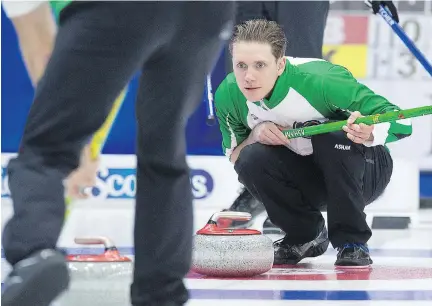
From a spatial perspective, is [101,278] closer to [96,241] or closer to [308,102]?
[96,241]

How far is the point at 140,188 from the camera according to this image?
1.71 meters

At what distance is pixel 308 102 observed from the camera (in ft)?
9.39

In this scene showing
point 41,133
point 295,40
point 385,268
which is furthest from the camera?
point 295,40

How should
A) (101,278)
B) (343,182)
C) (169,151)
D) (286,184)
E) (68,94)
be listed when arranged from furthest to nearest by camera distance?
(286,184) → (343,182) → (101,278) → (169,151) → (68,94)

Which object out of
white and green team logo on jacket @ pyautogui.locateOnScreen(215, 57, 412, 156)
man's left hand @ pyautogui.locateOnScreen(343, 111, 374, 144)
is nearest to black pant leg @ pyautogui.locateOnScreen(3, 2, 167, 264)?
man's left hand @ pyautogui.locateOnScreen(343, 111, 374, 144)

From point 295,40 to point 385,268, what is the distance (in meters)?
1.06

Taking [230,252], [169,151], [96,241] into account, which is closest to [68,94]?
[169,151]

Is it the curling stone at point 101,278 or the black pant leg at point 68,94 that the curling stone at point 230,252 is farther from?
the black pant leg at point 68,94

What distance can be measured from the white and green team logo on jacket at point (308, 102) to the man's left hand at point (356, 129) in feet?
0.19

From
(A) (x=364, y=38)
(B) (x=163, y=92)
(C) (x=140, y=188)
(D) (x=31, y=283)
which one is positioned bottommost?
(D) (x=31, y=283)

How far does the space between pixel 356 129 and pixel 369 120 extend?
1.6 inches

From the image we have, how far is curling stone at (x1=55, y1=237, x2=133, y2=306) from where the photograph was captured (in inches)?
75.3

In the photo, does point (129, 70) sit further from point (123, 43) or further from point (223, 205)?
point (223, 205)

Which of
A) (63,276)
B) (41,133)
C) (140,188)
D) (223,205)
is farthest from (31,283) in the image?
(223,205)
